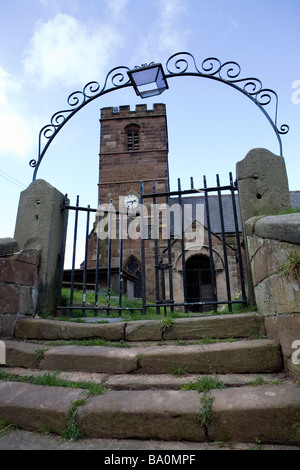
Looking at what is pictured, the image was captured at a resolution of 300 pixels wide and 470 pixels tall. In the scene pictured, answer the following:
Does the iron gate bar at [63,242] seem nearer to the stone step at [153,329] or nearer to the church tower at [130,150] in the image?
the stone step at [153,329]

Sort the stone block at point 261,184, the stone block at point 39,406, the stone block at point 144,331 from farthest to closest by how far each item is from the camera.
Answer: the stone block at point 261,184 → the stone block at point 144,331 → the stone block at point 39,406

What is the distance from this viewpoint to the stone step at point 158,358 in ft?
7.27

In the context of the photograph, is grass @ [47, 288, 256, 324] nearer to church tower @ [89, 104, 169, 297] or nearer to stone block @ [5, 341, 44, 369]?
stone block @ [5, 341, 44, 369]

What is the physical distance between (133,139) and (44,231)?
17397 millimetres

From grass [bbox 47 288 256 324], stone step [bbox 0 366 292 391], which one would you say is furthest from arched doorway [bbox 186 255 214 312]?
stone step [bbox 0 366 292 391]

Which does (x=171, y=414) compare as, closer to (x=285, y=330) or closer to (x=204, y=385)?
(x=204, y=385)

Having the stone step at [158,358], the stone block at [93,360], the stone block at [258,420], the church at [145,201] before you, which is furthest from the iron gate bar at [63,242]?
the church at [145,201]

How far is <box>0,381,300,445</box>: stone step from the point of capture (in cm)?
159

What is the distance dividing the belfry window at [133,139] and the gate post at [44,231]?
54.1 ft

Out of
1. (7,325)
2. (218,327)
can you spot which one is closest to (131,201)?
(7,325)

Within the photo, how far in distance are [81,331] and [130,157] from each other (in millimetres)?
17450

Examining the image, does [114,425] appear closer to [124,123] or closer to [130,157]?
[130,157]

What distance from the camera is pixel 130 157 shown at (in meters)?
19.3

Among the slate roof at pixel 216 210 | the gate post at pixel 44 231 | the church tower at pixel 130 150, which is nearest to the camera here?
the gate post at pixel 44 231
